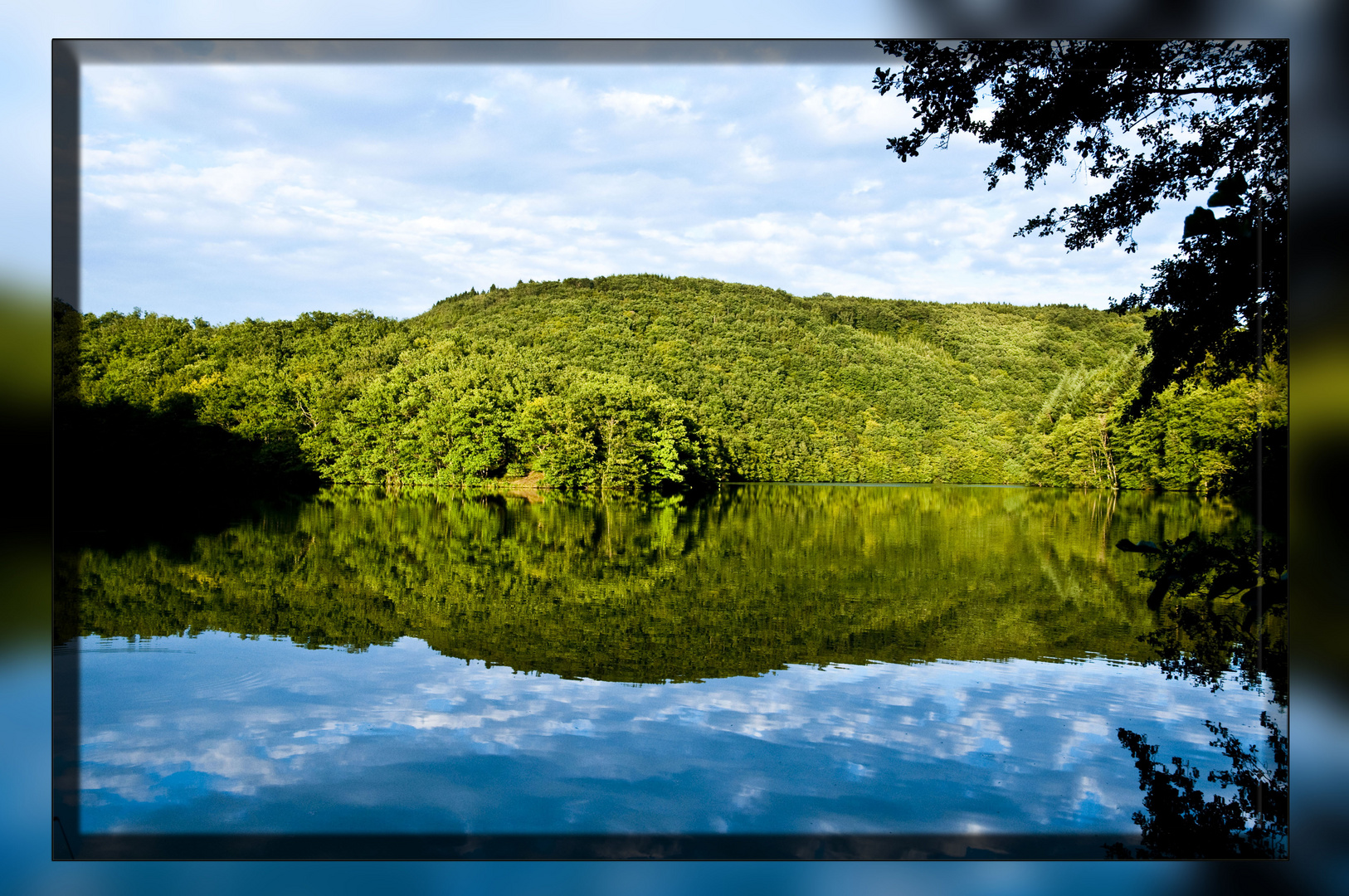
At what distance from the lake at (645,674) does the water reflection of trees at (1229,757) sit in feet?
0.33

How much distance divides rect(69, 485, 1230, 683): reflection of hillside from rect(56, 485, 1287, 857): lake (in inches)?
1.6

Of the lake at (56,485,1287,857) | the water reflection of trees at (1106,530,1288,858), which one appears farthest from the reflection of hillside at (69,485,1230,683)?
the water reflection of trees at (1106,530,1288,858)

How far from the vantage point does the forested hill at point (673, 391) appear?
5.55m

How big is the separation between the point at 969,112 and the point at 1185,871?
341 cm

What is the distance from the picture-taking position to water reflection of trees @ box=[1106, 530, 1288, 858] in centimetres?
282

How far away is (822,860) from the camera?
2967 mm

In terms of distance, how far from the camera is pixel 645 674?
16.7 ft

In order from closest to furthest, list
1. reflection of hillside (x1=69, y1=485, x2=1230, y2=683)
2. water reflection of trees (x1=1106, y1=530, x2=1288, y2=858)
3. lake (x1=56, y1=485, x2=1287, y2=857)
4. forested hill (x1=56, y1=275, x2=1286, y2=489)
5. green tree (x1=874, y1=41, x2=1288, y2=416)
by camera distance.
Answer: water reflection of trees (x1=1106, y1=530, x2=1288, y2=858), lake (x1=56, y1=485, x2=1287, y2=857), green tree (x1=874, y1=41, x2=1288, y2=416), forested hill (x1=56, y1=275, x2=1286, y2=489), reflection of hillside (x1=69, y1=485, x2=1230, y2=683)

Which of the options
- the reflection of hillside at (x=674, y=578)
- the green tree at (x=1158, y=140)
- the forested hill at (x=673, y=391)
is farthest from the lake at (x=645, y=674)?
the green tree at (x=1158, y=140)

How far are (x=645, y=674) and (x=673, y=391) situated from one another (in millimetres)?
3947

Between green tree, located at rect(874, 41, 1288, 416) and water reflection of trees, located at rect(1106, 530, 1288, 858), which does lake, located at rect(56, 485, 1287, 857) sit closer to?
water reflection of trees, located at rect(1106, 530, 1288, 858)

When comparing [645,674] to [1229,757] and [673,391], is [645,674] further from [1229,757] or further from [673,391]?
[673,391]
